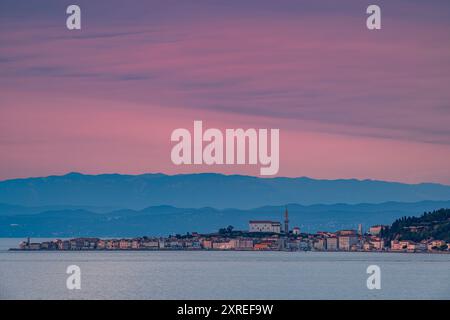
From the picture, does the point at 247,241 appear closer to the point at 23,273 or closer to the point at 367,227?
the point at 367,227

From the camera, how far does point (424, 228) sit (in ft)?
472

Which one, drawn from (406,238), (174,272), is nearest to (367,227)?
(406,238)

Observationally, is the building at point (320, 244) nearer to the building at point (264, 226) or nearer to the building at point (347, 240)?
the building at point (347, 240)

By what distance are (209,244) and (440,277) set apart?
8900 centimetres

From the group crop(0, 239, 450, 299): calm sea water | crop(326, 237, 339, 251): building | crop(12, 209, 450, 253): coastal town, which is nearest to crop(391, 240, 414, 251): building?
crop(12, 209, 450, 253): coastal town

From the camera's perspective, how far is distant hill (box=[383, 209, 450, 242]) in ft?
469

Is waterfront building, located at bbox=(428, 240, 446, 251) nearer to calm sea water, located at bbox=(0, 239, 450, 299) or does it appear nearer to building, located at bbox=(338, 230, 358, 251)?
building, located at bbox=(338, 230, 358, 251)

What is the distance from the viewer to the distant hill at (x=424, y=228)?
142875 mm

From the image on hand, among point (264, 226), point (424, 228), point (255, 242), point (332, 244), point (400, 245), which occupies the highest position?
point (264, 226)

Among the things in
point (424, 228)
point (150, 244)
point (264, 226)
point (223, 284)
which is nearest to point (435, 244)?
point (424, 228)

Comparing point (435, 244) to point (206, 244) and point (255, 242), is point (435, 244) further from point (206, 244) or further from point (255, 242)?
point (206, 244)

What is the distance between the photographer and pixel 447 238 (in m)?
142
